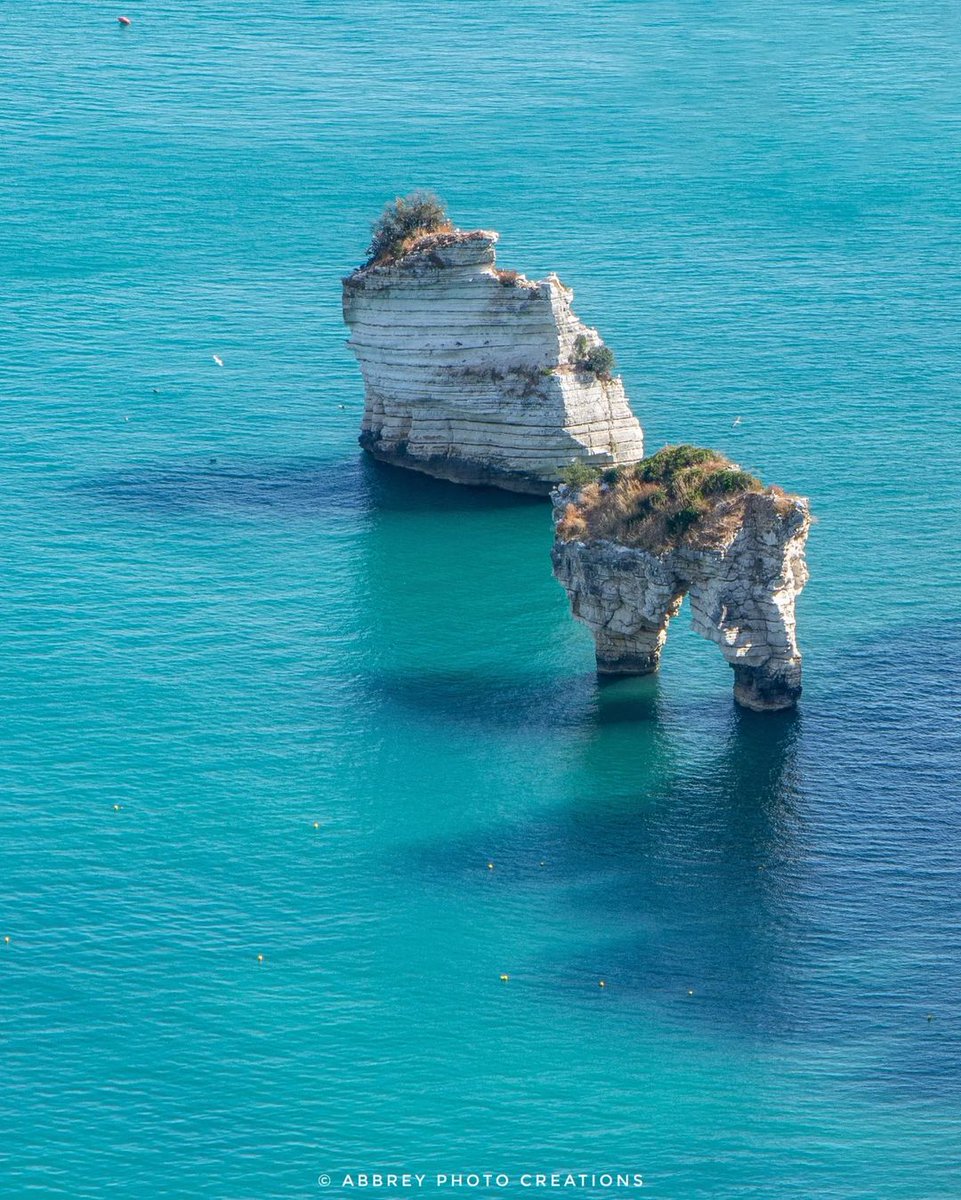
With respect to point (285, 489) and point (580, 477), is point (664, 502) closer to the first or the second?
point (580, 477)

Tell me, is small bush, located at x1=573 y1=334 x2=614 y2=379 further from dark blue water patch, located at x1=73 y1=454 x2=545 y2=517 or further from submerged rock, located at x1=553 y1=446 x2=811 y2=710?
submerged rock, located at x1=553 y1=446 x2=811 y2=710

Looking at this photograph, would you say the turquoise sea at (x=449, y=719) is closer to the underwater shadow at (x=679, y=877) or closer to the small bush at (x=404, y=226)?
the underwater shadow at (x=679, y=877)

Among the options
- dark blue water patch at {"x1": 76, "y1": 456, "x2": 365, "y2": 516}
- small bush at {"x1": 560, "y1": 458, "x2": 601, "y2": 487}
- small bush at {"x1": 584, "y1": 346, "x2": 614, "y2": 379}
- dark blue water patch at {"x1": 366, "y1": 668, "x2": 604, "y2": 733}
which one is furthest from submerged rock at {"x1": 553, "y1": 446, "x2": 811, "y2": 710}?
dark blue water patch at {"x1": 76, "y1": 456, "x2": 365, "y2": 516}

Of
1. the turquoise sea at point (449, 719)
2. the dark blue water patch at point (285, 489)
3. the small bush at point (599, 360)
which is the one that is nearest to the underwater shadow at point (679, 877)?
the turquoise sea at point (449, 719)

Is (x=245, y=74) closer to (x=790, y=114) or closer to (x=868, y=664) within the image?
(x=790, y=114)

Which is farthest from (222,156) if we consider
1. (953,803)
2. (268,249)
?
(953,803)
